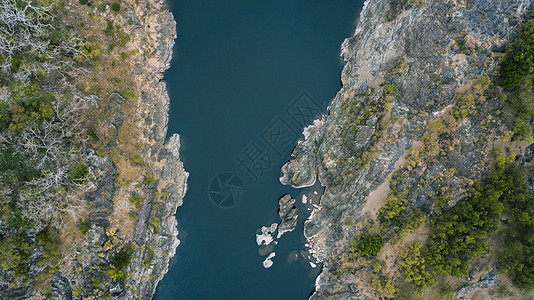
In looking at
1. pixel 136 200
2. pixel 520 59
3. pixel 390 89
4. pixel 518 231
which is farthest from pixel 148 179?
pixel 520 59

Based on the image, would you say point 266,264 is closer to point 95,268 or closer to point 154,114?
point 95,268

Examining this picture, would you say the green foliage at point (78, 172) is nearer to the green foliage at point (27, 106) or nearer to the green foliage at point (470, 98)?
the green foliage at point (27, 106)

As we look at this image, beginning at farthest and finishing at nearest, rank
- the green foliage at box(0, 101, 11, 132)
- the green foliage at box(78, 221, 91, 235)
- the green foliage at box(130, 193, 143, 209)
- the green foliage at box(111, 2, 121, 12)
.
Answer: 1. the green foliage at box(130, 193, 143, 209)
2. the green foliage at box(111, 2, 121, 12)
3. the green foliage at box(78, 221, 91, 235)
4. the green foliage at box(0, 101, 11, 132)

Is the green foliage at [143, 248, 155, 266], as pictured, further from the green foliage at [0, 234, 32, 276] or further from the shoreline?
the green foliage at [0, 234, 32, 276]

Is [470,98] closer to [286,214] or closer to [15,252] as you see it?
[286,214]

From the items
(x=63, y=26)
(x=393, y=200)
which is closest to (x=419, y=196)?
(x=393, y=200)

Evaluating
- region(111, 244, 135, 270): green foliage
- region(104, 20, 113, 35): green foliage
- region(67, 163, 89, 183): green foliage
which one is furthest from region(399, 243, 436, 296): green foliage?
region(104, 20, 113, 35): green foliage

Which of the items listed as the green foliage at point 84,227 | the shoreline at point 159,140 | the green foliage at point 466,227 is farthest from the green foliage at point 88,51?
the green foliage at point 466,227
